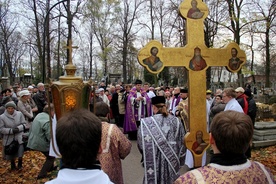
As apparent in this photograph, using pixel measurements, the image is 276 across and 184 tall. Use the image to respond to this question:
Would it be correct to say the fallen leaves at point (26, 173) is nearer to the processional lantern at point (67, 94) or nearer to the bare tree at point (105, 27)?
the processional lantern at point (67, 94)

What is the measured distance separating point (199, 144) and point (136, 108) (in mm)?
5132

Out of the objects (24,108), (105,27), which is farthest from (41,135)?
(105,27)

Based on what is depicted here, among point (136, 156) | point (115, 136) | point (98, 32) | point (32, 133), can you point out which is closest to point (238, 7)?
point (136, 156)

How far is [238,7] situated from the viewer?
1772 centimetres

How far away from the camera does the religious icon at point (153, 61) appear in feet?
13.6

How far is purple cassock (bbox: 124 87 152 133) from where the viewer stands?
939 cm

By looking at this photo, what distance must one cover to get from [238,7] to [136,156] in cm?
1395

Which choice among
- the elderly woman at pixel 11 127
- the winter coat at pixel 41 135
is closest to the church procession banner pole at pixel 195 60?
the winter coat at pixel 41 135

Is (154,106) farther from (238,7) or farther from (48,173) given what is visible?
(238,7)

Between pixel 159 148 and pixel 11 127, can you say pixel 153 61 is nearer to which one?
pixel 159 148

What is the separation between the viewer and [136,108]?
9461 millimetres

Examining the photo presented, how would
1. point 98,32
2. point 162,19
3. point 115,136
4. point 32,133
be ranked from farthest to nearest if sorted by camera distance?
point 98,32
point 162,19
point 32,133
point 115,136

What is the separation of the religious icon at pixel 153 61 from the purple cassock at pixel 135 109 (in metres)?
5.18

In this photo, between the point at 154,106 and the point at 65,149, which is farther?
→ the point at 154,106
